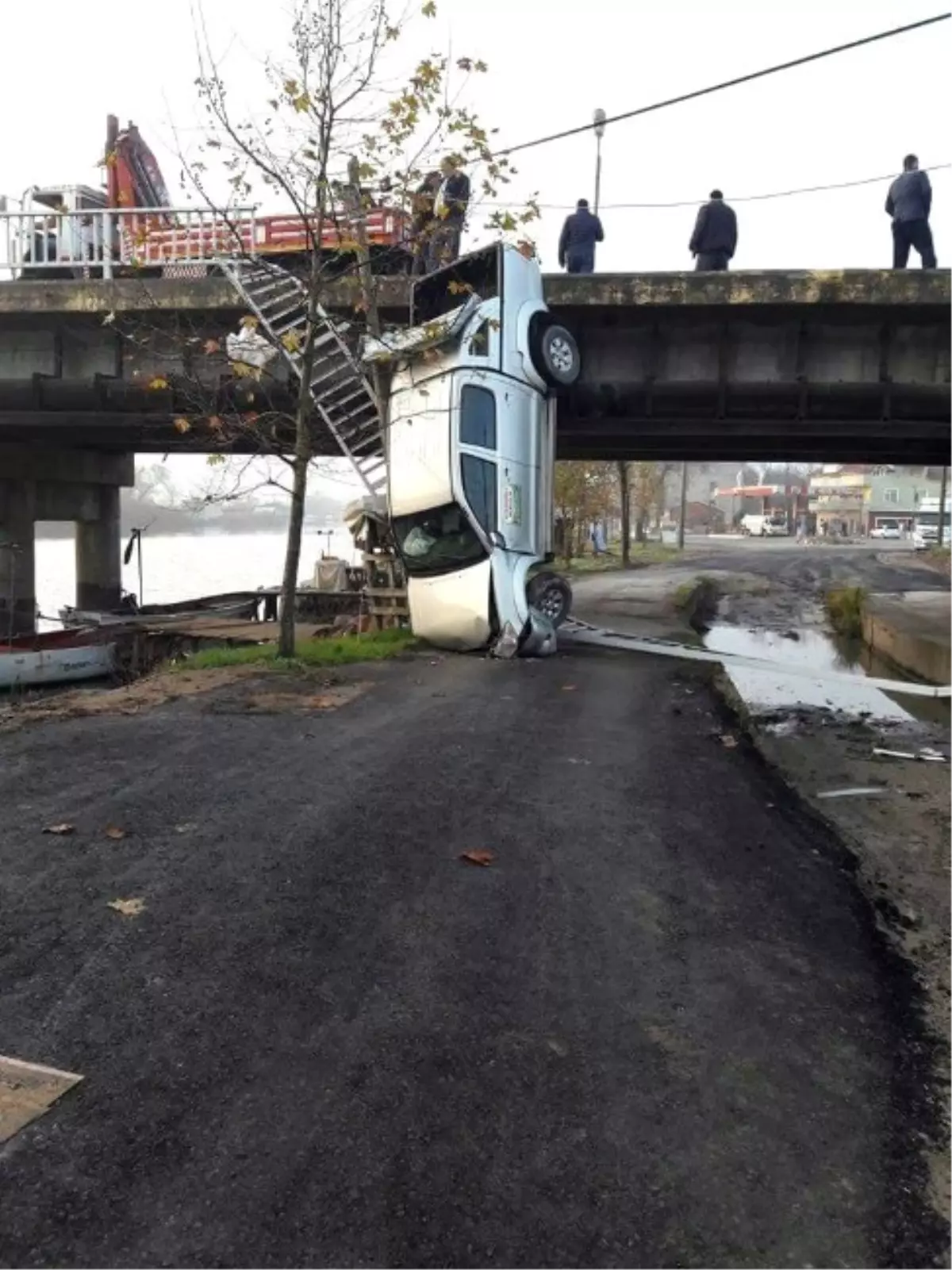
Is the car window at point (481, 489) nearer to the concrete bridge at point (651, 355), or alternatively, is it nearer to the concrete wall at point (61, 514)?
the concrete bridge at point (651, 355)

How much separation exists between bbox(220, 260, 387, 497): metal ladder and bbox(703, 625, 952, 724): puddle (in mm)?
6445

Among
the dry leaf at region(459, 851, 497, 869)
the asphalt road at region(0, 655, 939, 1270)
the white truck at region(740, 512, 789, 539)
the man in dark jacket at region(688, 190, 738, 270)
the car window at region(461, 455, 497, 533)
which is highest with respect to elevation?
the man in dark jacket at region(688, 190, 738, 270)

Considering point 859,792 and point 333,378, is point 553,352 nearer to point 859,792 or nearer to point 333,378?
point 333,378

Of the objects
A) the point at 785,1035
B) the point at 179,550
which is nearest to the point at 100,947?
the point at 785,1035

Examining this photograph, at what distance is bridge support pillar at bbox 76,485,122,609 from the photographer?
82.9 feet

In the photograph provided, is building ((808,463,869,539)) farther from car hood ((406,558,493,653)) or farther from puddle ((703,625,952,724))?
car hood ((406,558,493,653))

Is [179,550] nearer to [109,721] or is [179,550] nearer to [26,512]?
[26,512]

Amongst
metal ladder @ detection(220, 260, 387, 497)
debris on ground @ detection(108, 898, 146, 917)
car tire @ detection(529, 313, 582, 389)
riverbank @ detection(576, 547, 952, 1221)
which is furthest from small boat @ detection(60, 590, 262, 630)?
debris on ground @ detection(108, 898, 146, 917)

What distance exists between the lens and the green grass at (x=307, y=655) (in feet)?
39.2

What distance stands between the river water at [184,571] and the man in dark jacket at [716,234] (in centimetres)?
862

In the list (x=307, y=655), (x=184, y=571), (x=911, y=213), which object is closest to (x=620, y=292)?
(x=911, y=213)

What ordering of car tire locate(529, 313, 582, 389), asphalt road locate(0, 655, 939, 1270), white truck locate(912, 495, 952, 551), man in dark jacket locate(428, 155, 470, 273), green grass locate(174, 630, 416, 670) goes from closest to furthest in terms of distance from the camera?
asphalt road locate(0, 655, 939, 1270) → man in dark jacket locate(428, 155, 470, 273) → green grass locate(174, 630, 416, 670) → car tire locate(529, 313, 582, 389) → white truck locate(912, 495, 952, 551)

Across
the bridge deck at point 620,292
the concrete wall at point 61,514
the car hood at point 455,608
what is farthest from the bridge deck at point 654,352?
the concrete wall at point 61,514

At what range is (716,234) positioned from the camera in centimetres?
1547
